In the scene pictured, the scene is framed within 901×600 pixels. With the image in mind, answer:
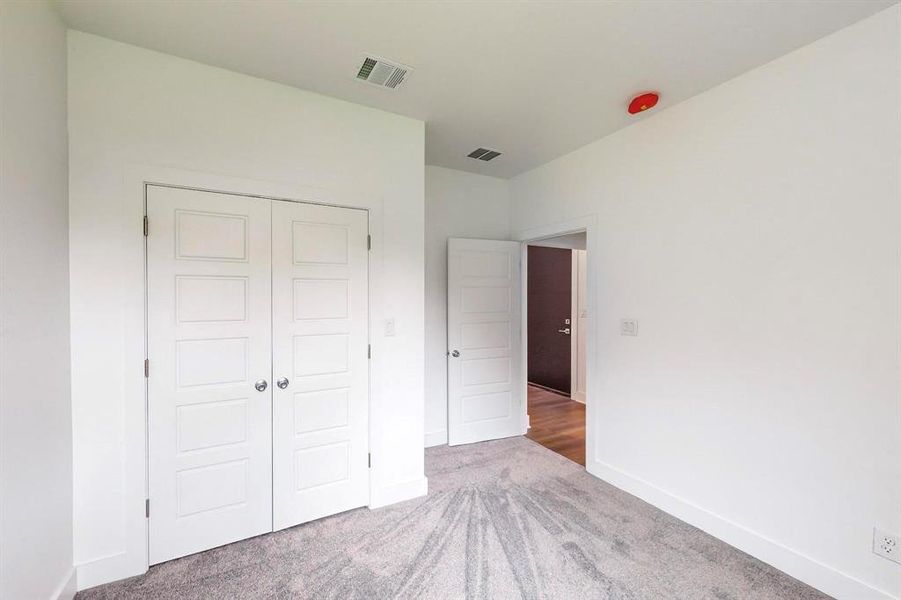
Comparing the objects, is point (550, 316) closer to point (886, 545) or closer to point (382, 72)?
point (886, 545)

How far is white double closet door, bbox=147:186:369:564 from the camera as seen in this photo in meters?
2.01

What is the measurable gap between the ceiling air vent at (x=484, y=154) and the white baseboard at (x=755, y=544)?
2.89 m

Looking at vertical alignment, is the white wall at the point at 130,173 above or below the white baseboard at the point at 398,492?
above

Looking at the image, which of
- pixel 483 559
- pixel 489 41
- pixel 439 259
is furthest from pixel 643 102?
pixel 483 559

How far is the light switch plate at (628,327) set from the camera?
2.79 meters

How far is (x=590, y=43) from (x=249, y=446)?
9.74 ft

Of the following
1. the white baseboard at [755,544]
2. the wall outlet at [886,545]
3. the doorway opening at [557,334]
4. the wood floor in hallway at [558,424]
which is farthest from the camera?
the doorway opening at [557,334]

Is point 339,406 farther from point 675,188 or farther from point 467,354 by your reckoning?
point 675,188

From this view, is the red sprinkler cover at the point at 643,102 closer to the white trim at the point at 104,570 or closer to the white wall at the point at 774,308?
the white wall at the point at 774,308

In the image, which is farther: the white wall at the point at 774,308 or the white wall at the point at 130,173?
the white wall at the point at 130,173

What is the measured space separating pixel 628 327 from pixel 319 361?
7.50ft

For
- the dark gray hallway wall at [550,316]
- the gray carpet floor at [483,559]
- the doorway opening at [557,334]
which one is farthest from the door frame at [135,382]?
the dark gray hallway wall at [550,316]

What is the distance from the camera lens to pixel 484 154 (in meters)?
3.43

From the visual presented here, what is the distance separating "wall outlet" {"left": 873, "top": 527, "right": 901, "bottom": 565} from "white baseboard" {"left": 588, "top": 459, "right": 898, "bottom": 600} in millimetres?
170
